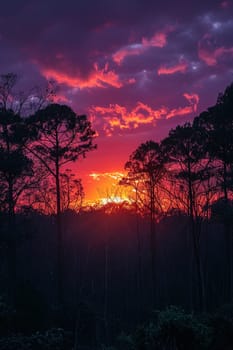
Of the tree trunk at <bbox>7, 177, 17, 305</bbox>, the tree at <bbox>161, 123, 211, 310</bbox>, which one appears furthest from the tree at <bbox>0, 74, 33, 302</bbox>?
the tree at <bbox>161, 123, 211, 310</bbox>

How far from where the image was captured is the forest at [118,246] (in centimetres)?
1421

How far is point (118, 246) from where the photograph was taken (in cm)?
4603

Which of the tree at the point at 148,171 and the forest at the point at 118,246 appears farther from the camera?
the tree at the point at 148,171

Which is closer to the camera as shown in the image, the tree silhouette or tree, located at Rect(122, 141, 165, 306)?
the tree silhouette

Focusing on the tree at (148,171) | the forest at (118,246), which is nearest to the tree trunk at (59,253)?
the forest at (118,246)

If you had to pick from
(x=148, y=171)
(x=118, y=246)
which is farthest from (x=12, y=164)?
(x=118, y=246)

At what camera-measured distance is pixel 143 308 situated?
34.1 meters

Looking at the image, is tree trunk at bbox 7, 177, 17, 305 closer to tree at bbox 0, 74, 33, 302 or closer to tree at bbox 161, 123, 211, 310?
tree at bbox 0, 74, 33, 302

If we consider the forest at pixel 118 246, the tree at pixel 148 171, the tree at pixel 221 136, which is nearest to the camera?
the forest at pixel 118 246

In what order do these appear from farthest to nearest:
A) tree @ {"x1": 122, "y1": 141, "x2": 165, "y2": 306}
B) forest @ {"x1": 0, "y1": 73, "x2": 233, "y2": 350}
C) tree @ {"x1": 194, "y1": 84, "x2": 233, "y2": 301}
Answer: tree @ {"x1": 122, "y1": 141, "x2": 165, "y2": 306}
tree @ {"x1": 194, "y1": 84, "x2": 233, "y2": 301}
forest @ {"x1": 0, "y1": 73, "x2": 233, "y2": 350}

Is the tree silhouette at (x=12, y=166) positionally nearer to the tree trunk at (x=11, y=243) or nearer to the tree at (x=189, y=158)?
the tree trunk at (x=11, y=243)

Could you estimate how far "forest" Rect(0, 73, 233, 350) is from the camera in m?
14.2

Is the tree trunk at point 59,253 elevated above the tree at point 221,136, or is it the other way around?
the tree at point 221,136

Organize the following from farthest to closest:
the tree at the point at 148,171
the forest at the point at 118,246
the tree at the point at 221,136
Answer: the tree at the point at 148,171 → the tree at the point at 221,136 → the forest at the point at 118,246
